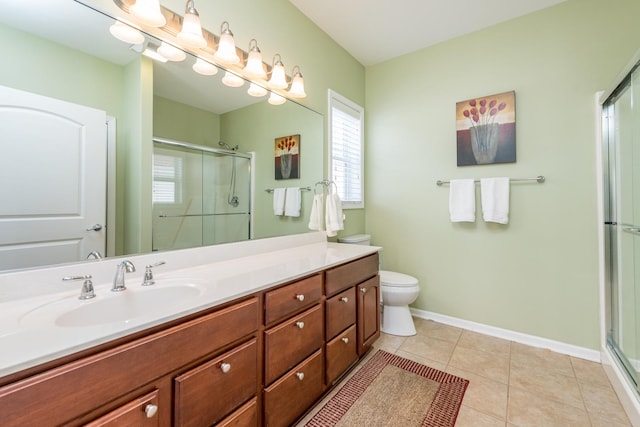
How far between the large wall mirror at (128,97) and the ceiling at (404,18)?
3.31 ft

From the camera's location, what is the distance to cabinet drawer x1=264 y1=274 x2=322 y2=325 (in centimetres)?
114

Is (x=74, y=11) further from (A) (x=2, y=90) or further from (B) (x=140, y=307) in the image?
(B) (x=140, y=307)

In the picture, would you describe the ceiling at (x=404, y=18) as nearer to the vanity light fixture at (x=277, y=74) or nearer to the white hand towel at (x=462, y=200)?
the vanity light fixture at (x=277, y=74)

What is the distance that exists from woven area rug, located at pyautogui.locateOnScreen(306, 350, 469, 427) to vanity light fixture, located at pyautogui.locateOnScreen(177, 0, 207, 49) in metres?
1.98

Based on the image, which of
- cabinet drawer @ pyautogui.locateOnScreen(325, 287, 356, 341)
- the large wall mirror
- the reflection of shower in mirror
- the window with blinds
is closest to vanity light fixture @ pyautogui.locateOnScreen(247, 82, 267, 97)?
the large wall mirror

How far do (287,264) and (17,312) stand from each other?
99cm

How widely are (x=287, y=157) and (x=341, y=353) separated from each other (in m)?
1.37

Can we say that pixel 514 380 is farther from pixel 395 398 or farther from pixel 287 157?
pixel 287 157

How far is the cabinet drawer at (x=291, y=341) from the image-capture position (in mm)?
1130

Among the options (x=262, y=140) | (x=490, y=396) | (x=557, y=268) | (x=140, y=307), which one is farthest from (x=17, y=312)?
(x=557, y=268)

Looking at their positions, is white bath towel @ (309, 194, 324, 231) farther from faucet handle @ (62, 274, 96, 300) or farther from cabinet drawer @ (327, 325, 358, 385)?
faucet handle @ (62, 274, 96, 300)

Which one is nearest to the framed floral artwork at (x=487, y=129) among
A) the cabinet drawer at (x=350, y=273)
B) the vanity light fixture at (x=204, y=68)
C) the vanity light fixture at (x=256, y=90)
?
the cabinet drawer at (x=350, y=273)

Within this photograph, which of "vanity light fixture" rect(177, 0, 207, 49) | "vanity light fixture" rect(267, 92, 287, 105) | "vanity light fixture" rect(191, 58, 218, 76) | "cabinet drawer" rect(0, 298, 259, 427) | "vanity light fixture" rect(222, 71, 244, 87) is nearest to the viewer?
"cabinet drawer" rect(0, 298, 259, 427)

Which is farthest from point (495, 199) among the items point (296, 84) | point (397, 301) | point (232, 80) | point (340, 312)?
point (232, 80)
